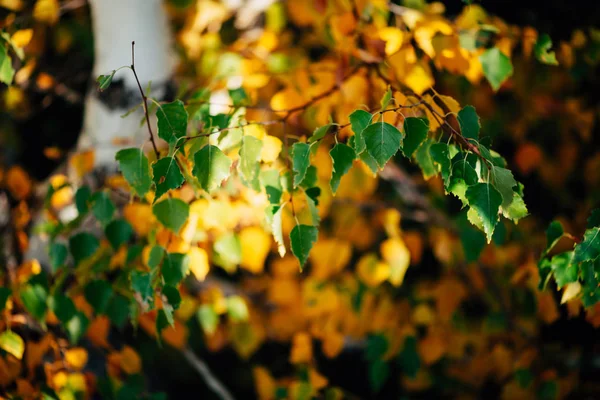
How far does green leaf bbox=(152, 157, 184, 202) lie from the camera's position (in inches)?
33.5

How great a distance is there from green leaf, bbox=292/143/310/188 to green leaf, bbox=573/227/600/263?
521 millimetres

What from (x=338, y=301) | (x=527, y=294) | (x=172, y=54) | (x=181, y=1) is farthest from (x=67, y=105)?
(x=527, y=294)

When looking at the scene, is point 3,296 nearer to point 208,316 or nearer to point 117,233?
point 117,233

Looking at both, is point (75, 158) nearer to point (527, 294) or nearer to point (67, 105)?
point (67, 105)

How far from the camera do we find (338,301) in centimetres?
213

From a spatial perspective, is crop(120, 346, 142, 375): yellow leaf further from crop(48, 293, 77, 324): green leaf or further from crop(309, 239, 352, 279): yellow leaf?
crop(309, 239, 352, 279): yellow leaf

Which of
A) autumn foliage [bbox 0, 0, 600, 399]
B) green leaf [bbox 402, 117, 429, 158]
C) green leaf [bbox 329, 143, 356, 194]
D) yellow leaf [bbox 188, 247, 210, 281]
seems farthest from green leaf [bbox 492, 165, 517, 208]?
yellow leaf [bbox 188, 247, 210, 281]

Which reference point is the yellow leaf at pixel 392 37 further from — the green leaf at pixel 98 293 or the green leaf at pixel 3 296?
the green leaf at pixel 3 296

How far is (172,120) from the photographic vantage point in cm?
90

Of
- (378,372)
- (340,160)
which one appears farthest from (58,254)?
(378,372)

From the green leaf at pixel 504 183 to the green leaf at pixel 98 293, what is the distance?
0.92 m

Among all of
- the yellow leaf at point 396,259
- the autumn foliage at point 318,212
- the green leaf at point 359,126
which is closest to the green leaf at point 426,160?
the autumn foliage at point 318,212

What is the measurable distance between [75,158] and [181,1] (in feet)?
2.84

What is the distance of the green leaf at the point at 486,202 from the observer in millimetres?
795
